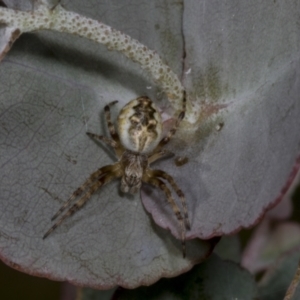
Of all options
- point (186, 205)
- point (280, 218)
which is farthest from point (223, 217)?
point (280, 218)

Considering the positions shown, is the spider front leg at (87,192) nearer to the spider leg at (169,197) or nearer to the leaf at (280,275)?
the spider leg at (169,197)

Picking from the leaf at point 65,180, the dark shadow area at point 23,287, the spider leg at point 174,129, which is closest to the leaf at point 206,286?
the leaf at point 65,180

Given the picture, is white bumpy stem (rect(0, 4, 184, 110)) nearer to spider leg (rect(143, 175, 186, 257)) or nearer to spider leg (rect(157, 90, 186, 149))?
spider leg (rect(157, 90, 186, 149))

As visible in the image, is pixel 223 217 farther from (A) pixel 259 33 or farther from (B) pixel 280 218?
(B) pixel 280 218

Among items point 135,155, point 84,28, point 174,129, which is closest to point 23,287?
point 135,155

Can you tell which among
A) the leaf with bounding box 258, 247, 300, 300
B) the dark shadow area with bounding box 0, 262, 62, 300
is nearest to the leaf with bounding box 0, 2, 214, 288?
the leaf with bounding box 258, 247, 300, 300
